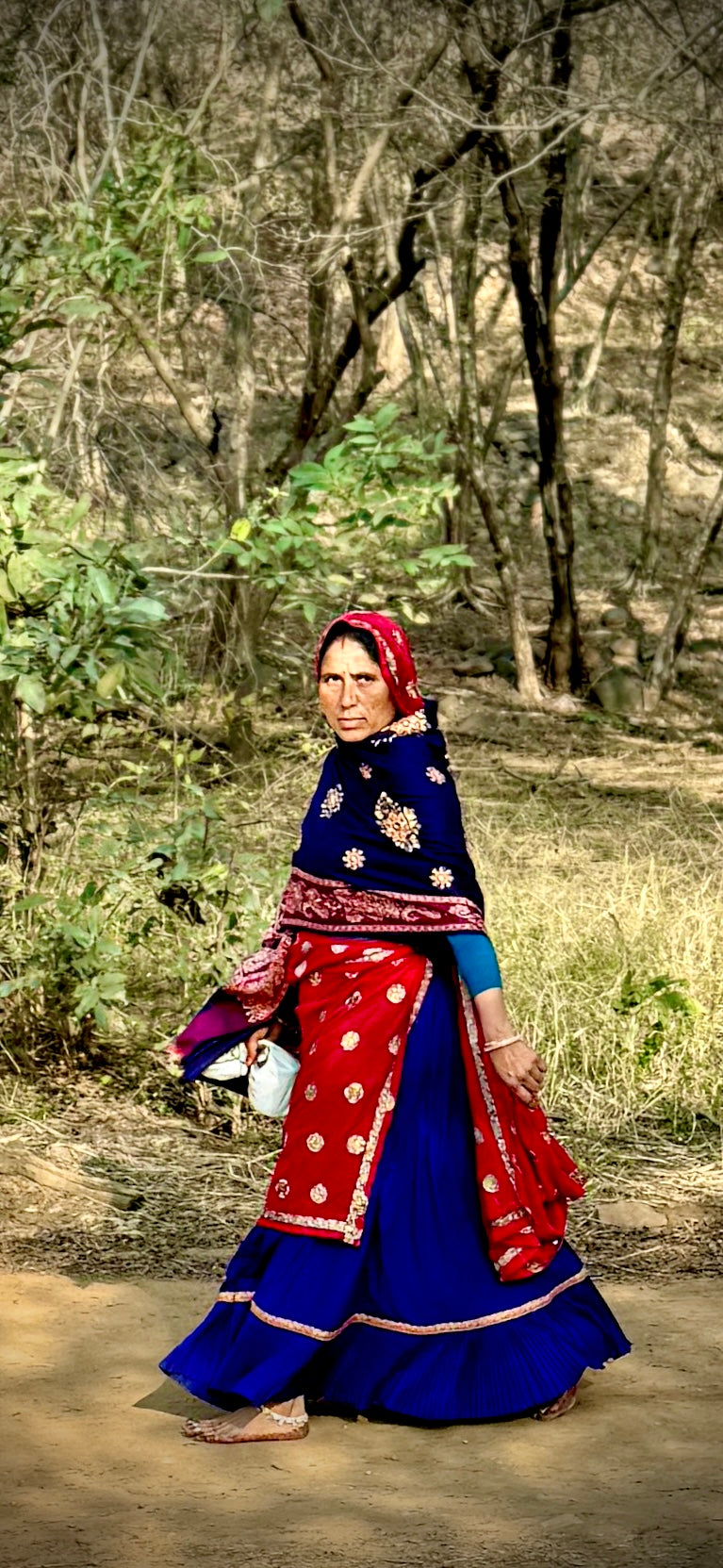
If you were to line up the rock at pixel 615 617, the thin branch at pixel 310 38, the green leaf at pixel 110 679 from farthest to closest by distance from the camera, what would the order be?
the rock at pixel 615 617, the thin branch at pixel 310 38, the green leaf at pixel 110 679

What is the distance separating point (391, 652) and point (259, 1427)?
145cm

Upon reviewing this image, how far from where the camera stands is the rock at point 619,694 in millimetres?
13562

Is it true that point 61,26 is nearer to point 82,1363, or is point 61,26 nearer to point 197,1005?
point 197,1005

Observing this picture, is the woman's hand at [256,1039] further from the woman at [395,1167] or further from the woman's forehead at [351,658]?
the woman's forehead at [351,658]

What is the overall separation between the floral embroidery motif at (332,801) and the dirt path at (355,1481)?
1156 mm

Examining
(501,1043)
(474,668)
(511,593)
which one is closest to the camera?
(501,1043)

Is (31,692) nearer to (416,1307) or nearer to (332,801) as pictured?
(332,801)

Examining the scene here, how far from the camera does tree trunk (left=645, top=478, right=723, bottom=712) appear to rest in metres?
12.7

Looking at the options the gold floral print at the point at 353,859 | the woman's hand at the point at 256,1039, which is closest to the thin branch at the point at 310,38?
the gold floral print at the point at 353,859

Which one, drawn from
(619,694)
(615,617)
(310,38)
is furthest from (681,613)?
(310,38)

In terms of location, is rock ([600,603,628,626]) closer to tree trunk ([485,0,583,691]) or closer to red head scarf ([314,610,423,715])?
tree trunk ([485,0,583,691])

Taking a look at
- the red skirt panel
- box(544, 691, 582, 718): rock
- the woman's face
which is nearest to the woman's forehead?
the woman's face

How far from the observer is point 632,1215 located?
5.08 m

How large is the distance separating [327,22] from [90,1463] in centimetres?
1051
